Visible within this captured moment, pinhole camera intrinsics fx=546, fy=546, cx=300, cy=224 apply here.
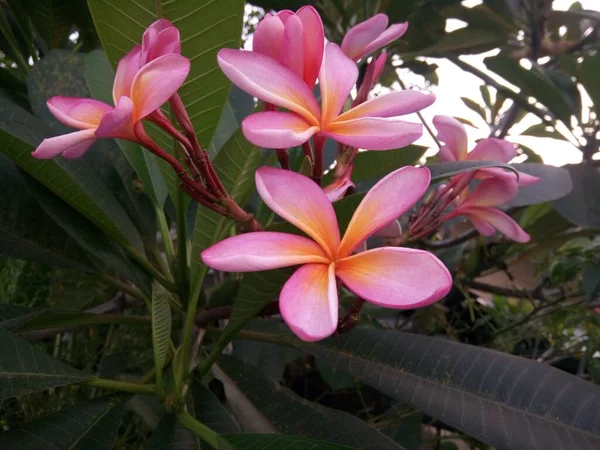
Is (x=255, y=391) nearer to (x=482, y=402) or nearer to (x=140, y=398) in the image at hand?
(x=140, y=398)

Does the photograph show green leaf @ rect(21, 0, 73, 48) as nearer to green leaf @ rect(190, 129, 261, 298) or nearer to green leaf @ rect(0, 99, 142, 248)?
green leaf @ rect(0, 99, 142, 248)

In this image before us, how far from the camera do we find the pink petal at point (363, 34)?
511 mm

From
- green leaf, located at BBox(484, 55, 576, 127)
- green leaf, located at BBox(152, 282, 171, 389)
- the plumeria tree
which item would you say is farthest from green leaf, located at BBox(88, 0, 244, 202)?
green leaf, located at BBox(484, 55, 576, 127)

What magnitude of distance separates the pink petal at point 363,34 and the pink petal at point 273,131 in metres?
0.16

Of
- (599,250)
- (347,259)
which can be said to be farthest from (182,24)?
(599,250)

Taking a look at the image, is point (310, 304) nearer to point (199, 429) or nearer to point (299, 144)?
point (299, 144)

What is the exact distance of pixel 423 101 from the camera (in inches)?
16.1

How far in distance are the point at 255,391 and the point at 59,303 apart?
1.45 ft

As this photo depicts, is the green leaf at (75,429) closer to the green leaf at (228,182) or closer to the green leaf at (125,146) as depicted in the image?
the green leaf at (228,182)

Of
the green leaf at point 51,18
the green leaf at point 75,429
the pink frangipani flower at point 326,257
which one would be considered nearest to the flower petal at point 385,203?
the pink frangipani flower at point 326,257

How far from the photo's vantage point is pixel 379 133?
390 mm

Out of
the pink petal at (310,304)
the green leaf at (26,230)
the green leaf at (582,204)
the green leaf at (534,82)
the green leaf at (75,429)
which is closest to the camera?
the pink petal at (310,304)

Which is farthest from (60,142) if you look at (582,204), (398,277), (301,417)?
(582,204)

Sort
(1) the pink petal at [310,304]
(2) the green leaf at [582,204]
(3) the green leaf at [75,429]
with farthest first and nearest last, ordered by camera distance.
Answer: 1. (2) the green leaf at [582,204]
2. (3) the green leaf at [75,429]
3. (1) the pink petal at [310,304]
